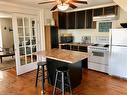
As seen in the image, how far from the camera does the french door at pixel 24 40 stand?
4.22 meters

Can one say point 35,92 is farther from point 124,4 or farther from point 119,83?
point 124,4

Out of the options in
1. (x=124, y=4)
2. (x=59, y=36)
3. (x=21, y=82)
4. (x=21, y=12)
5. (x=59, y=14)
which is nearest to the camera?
(x=124, y=4)

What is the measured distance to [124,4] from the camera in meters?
3.09

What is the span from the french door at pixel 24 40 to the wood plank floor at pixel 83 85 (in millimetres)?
442

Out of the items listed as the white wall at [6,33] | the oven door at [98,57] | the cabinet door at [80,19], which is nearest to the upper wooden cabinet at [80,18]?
the cabinet door at [80,19]

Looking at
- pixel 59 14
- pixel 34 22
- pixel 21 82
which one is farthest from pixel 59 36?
pixel 21 82

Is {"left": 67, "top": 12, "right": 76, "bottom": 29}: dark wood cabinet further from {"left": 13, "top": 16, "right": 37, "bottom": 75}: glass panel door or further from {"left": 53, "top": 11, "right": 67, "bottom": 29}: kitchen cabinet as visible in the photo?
{"left": 13, "top": 16, "right": 37, "bottom": 75}: glass panel door

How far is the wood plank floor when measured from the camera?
3.12 m

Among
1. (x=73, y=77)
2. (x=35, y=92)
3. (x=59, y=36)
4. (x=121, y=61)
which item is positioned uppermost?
(x=59, y=36)

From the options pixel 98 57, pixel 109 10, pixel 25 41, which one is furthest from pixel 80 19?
pixel 25 41

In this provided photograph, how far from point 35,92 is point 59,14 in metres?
3.49

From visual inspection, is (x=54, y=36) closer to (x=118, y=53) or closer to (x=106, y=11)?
(x=106, y=11)

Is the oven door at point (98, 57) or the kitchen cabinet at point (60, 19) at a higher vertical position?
the kitchen cabinet at point (60, 19)

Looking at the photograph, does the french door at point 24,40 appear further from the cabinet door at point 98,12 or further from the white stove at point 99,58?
the cabinet door at point 98,12
